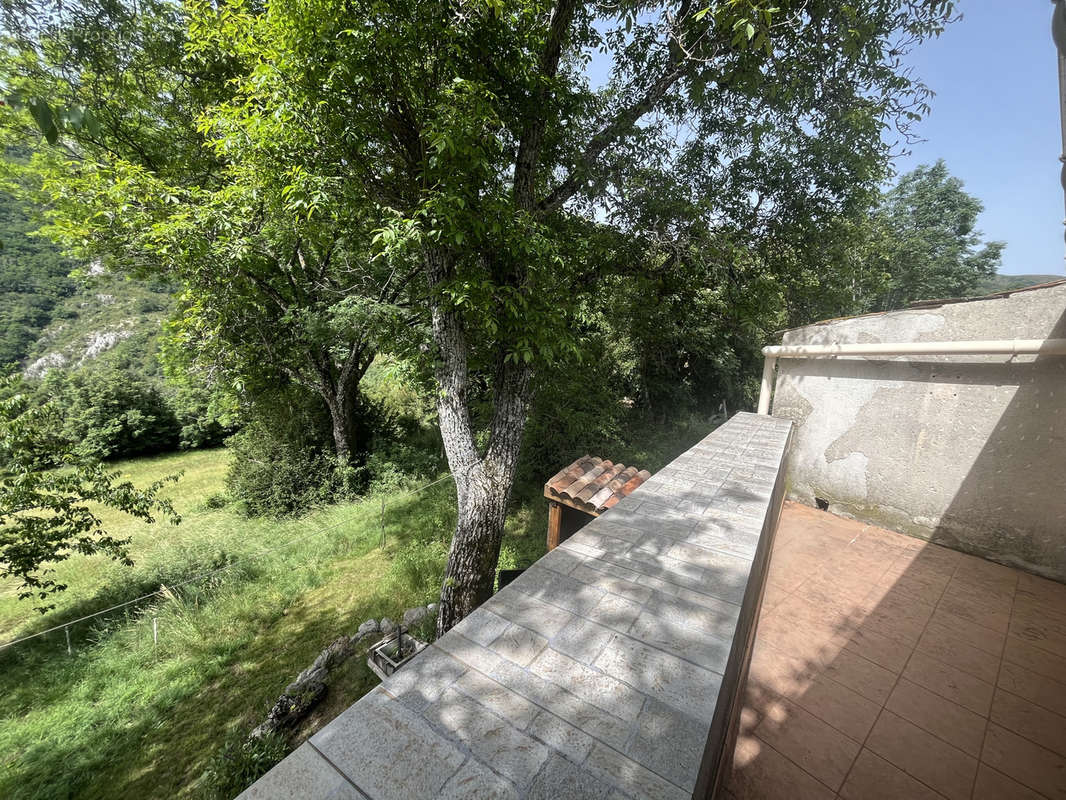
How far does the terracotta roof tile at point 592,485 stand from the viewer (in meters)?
4.57

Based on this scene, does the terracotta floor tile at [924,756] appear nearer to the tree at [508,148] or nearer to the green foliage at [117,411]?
the tree at [508,148]

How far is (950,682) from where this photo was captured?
209 cm

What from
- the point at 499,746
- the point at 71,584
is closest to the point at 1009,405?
the point at 499,746

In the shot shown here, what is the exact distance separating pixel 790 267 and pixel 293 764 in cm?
799

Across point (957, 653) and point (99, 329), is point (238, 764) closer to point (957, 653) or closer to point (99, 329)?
point (957, 653)

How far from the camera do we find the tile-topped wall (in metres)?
0.96

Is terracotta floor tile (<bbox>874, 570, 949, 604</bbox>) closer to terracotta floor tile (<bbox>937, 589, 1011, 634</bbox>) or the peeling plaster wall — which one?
terracotta floor tile (<bbox>937, 589, 1011, 634</bbox>)

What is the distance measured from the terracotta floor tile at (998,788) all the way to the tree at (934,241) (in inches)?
885

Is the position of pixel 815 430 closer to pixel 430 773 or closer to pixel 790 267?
pixel 790 267

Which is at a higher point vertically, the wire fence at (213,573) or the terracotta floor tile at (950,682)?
the terracotta floor tile at (950,682)

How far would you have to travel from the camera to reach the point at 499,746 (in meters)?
1.05

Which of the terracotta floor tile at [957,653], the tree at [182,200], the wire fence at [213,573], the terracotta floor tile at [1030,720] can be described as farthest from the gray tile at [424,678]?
the wire fence at [213,573]

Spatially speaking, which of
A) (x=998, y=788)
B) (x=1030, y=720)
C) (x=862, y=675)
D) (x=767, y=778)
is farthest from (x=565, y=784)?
(x=1030, y=720)

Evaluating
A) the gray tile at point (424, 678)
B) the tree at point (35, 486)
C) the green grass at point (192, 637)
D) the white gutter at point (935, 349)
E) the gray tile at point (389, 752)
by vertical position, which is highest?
the white gutter at point (935, 349)
